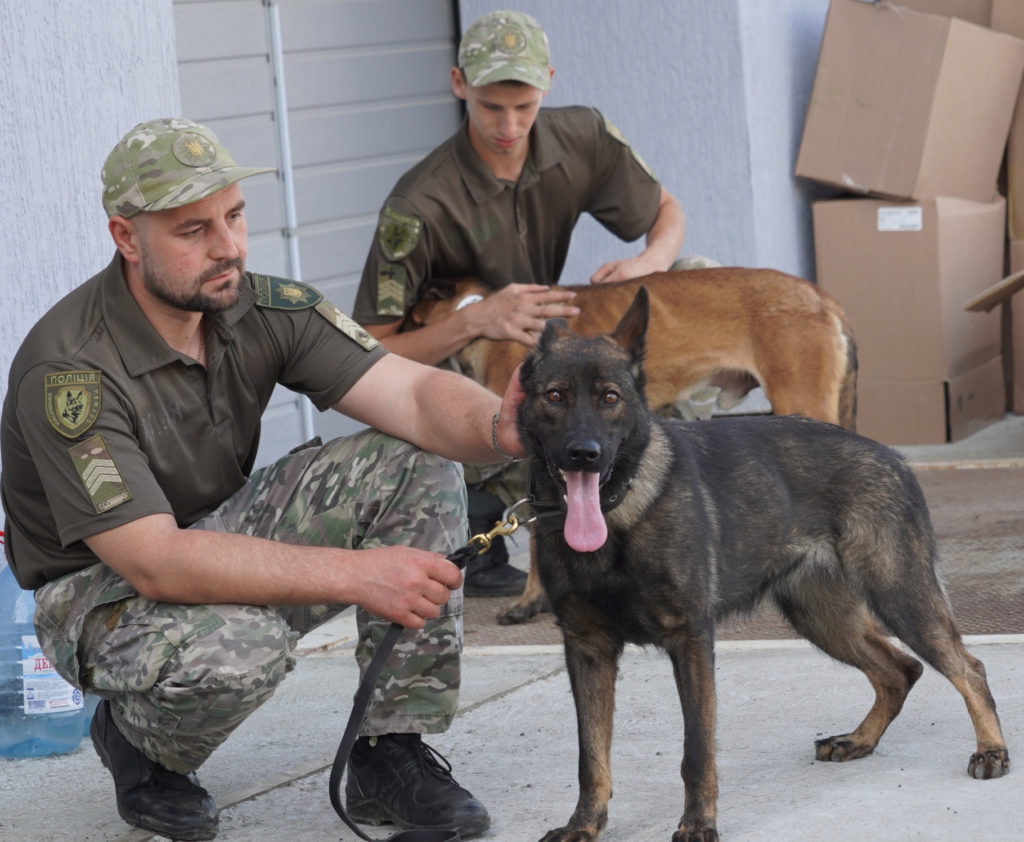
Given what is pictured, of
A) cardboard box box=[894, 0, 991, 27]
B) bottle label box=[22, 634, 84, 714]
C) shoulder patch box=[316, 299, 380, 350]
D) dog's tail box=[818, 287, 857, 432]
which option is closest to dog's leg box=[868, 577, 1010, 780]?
shoulder patch box=[316, 299, 380, 350]

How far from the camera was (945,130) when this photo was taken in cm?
670

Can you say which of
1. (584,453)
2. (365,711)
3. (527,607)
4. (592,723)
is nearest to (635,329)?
(584,453)

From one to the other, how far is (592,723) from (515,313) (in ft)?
6.13

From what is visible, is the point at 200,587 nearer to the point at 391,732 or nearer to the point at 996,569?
the point at 391,732

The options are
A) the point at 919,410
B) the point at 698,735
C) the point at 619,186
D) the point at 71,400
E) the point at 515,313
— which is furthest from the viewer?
the point at 919,410

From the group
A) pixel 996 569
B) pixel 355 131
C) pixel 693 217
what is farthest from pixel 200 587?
pixel 693 217

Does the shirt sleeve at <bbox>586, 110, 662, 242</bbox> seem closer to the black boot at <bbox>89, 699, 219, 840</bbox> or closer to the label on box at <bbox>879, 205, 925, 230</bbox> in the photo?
the label on box at <bbox>879, 205, 925, 230</bbox>

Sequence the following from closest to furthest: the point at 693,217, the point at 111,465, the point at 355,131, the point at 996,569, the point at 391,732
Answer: the point at 111,465
the point at 391,732
the point at 996,569
the point at 355,131
the point at 693,217

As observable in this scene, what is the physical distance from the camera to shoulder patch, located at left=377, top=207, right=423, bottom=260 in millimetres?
4801

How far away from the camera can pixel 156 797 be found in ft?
9.86

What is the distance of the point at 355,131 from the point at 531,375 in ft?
12.8

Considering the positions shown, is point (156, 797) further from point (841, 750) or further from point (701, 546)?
point (841, 750)

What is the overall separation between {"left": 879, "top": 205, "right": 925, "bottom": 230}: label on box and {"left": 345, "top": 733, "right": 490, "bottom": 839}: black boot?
4367 mm

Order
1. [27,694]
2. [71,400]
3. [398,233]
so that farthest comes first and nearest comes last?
[398,233], [27,694], [71,400]
